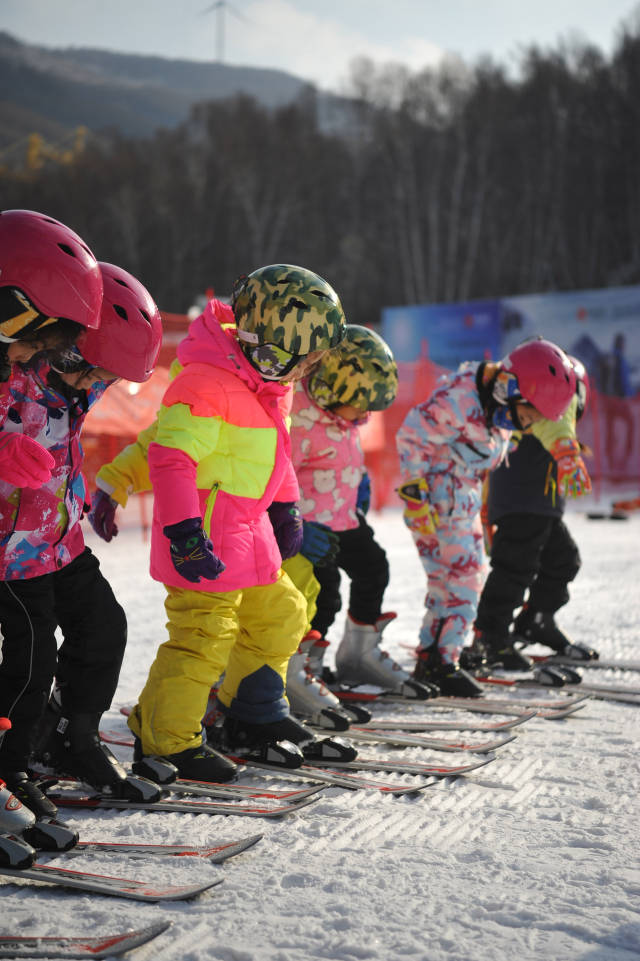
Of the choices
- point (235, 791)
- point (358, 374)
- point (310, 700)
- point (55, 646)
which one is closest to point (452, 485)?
point (358, 374)

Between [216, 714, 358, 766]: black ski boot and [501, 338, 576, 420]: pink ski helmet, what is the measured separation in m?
1.81

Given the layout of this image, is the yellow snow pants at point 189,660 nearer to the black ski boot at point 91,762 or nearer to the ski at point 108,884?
the black ski boot at point 91,762

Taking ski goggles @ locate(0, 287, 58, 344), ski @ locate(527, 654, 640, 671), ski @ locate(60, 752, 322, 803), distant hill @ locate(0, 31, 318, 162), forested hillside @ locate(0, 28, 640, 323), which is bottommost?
ski @ locate(60, 752, 322, 803)

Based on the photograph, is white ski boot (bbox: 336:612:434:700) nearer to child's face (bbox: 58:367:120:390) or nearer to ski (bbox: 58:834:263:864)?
ski (bbox: 58:834:263:864)

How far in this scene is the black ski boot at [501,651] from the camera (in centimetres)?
487

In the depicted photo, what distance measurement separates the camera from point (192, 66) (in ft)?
486

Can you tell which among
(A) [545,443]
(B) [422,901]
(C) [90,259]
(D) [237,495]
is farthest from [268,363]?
(A) [545,443]

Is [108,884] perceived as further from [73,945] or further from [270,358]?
[270,358]

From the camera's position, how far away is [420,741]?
3451 mm

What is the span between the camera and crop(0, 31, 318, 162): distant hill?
9809 centimetres

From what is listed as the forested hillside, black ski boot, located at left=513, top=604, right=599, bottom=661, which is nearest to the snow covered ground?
black ski boot, located at left=513, top=604, right=599, bottom=661

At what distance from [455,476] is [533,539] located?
0.72 m

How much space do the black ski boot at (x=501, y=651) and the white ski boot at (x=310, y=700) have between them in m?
1.42

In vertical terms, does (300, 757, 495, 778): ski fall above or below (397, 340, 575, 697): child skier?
below
